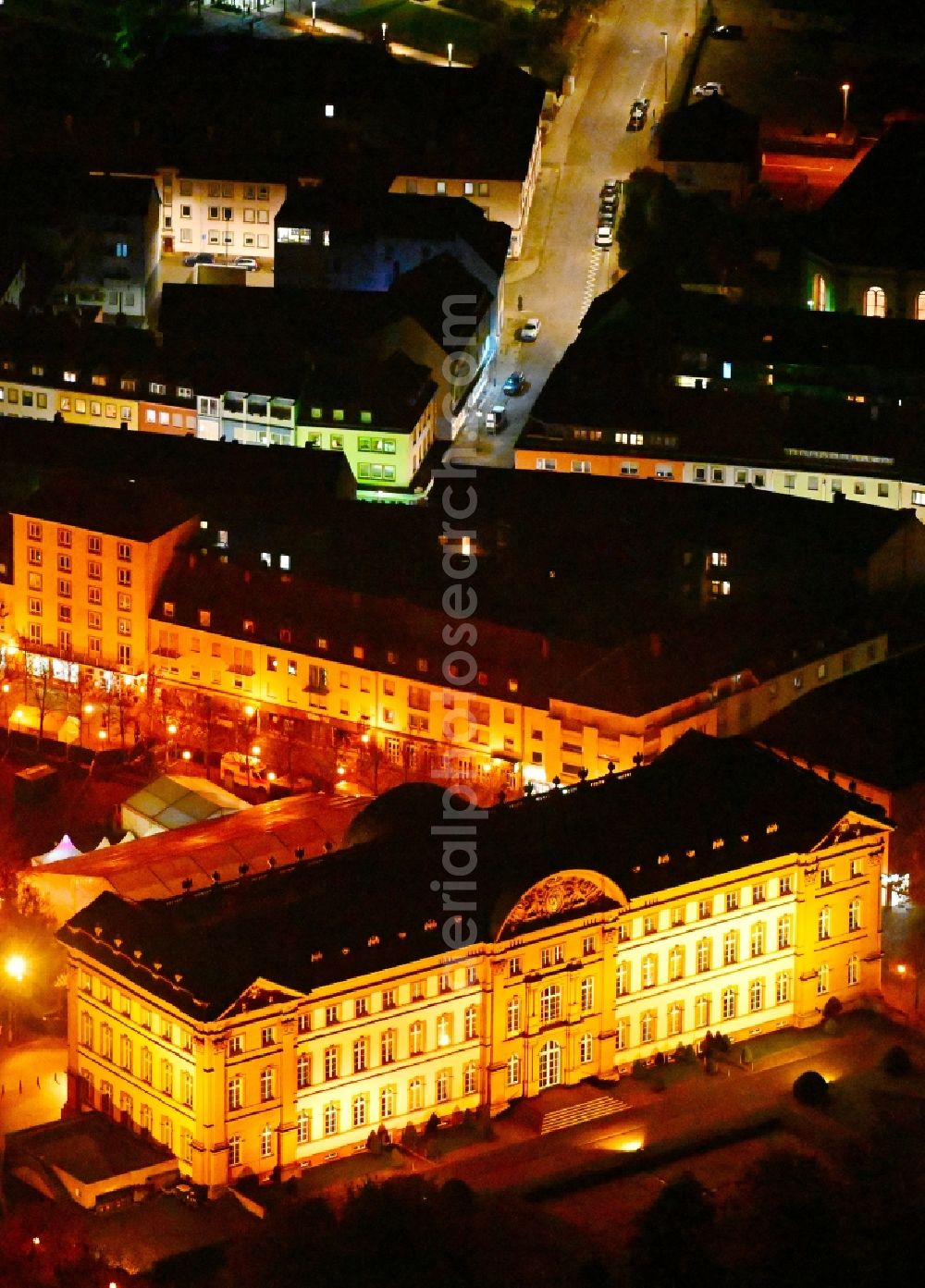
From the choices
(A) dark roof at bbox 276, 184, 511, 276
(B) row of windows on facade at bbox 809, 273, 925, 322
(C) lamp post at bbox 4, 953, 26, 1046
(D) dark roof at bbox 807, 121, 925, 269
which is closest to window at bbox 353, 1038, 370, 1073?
(C) lamp post at bbox 4, 953, 26, 1046

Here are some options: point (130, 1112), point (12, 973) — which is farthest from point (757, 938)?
point (12, 973)

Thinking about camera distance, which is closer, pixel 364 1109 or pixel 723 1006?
pixel 364 1109

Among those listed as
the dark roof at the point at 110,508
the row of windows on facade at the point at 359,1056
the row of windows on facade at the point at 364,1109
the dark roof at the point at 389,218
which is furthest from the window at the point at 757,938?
the dark roof at the point at 389,218

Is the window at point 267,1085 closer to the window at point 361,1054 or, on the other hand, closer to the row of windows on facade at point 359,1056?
the row of windows on facade at point 359,1056

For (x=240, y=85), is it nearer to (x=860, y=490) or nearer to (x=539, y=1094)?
(x=860, y=490)

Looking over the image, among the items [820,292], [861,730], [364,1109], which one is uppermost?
[820,292]

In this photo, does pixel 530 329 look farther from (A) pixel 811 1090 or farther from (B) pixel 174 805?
(A) pixel 811 1090

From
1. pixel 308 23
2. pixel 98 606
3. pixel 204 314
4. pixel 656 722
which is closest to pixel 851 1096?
pixel 656 722
